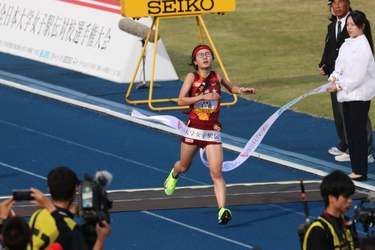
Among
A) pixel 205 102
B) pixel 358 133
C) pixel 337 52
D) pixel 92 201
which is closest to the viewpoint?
pixel 92 201

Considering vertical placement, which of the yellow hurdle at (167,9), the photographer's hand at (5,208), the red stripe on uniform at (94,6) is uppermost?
the red stripe on uniform at (94,6)

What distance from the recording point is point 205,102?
1024cm

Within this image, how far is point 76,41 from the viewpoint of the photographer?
Result: 18.7 metres

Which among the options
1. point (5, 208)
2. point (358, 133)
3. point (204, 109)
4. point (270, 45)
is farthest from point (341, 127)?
point (270, 45)

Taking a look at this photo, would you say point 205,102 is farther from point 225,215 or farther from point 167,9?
point 167,9

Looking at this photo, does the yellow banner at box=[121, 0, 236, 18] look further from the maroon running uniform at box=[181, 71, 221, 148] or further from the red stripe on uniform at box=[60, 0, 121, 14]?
the maroon running uniform at box=[181, 71, 221, 148]

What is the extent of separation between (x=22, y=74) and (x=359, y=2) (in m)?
11.5

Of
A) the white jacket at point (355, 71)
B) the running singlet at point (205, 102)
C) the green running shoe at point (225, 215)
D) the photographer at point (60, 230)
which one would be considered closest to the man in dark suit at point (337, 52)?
the white jacket at point (355, 71)

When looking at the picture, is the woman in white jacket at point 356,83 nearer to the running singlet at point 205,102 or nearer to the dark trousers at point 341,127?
the dark trousers at point 341,127

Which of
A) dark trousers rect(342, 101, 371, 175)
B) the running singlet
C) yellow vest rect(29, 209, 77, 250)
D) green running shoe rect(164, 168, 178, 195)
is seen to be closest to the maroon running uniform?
the running singlet

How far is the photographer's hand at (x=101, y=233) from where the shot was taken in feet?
19.0

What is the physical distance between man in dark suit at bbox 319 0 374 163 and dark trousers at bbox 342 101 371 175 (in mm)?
822

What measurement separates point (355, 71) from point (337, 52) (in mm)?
1231

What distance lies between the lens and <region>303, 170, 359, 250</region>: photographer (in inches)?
241
